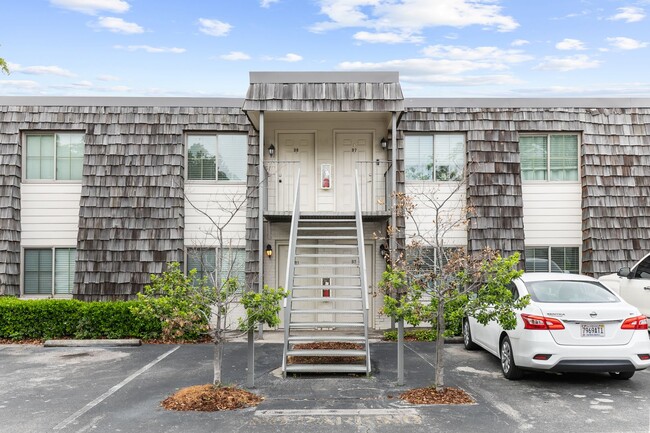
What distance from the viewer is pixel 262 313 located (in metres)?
6.32

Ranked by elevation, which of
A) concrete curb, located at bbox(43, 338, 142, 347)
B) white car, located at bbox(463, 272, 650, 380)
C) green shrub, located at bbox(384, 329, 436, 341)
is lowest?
concrete curb, located at bbox(43, 338, 142, 347)

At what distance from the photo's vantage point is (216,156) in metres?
11.9

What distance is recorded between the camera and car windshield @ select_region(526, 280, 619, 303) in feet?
22.6

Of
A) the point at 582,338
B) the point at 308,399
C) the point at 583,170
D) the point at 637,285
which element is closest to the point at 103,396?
the point at 308,399

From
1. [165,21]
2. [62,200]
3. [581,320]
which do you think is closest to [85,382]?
[62,200]

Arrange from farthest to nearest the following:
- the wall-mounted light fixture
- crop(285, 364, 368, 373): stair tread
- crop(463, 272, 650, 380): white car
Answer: the wall-mounted light fixture < crop(285, 364, 368, 373): stair tread < crop(463, 272, 650, 380): white car

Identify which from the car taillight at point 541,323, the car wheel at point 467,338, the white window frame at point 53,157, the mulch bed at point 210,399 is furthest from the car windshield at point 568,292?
the white window frame at point 53,157

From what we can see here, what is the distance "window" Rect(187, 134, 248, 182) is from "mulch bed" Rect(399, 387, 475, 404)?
701cm

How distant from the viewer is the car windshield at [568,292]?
271 inches

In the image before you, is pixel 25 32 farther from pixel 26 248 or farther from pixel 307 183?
pixel 307 183

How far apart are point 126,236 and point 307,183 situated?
429 centimetres

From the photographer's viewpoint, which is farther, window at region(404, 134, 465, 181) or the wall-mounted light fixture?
window at region(404, 134, 465, 181)

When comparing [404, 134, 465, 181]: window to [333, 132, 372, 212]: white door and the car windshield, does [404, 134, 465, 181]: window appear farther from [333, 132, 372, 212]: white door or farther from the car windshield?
the car windshield

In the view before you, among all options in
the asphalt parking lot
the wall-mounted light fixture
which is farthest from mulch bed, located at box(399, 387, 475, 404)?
the wall-mounted light fixture
